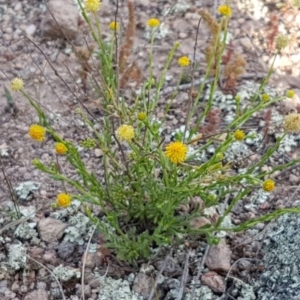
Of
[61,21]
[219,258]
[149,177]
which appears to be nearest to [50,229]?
[149,177]

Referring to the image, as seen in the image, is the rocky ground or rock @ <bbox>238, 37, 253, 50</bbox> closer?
the rocky ground

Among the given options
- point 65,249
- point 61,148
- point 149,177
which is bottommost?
point 65,249

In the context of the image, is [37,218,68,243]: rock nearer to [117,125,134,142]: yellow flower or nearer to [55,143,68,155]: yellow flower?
[55,143,68,155]: yellow flower

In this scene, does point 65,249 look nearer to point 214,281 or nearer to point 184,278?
point 184,278

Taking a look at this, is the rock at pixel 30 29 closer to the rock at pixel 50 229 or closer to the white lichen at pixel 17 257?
the rock at pixel 50 229

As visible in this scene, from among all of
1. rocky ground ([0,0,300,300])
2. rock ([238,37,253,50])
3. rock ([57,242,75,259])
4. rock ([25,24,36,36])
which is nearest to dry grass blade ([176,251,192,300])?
rocky ground ([0,0,300,300])

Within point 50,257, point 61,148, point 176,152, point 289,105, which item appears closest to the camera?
point 176,152

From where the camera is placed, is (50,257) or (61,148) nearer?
(61,148)
